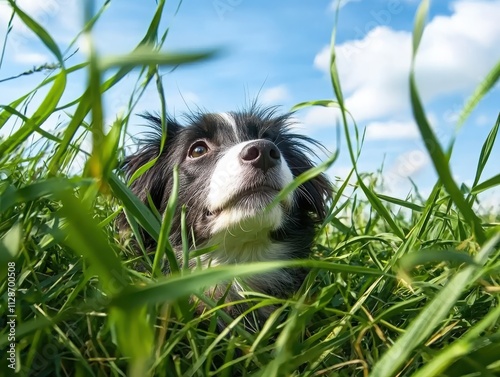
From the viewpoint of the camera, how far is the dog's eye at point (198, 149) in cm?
261

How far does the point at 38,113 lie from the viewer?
1.30m

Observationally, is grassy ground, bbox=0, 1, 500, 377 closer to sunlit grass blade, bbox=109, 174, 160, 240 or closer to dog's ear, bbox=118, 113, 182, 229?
sunlit grass blade, bbox=109, 174, 160, 240

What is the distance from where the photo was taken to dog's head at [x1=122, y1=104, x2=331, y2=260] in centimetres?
221

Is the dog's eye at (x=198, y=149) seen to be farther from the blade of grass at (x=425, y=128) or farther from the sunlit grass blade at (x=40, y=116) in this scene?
the blade of grass at (x=425, y=128)

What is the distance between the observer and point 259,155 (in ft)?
7.20

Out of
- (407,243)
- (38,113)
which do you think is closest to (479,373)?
(407,243)

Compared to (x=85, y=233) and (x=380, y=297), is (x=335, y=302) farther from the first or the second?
(x=85, y=233)

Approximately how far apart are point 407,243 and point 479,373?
0.58 meters

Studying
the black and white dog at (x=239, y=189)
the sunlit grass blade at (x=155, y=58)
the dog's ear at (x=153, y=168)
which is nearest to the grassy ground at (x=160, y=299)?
the sunlit grass blade at (x=155, y=58)

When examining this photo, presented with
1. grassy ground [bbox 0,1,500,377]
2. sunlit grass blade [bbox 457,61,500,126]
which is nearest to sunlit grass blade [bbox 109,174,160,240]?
grassy ground [bbox 0,1,500,377]

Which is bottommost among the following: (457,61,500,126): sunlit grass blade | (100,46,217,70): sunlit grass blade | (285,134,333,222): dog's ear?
(285,134,333,222): dog's ear

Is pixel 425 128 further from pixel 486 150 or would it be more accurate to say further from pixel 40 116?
pixel 40 116

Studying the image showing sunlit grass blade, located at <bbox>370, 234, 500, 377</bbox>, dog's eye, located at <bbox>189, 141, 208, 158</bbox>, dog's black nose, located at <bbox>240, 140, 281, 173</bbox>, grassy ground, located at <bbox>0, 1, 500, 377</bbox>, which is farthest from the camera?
dog's eye, located at <bbox>189, 141, 208, 158</bbox>

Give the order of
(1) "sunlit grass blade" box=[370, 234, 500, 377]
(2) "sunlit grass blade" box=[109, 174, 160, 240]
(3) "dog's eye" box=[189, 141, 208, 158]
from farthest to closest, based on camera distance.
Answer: (3) "dog's eye" box=[189, 141, 208, 158]
(2) "sunlit grass blade" box=[109, 174, 160, 240]
(1) "sunlit grass blade" box=[370, 234, 500, 377]
